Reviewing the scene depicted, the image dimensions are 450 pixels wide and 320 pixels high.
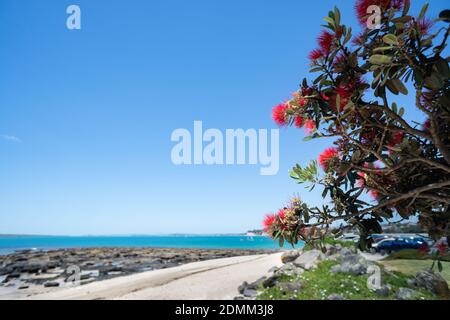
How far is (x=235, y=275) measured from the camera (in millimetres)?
11305

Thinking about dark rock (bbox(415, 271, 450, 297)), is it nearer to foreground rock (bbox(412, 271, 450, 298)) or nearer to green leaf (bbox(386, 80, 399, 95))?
foreground rock (bbox(412, 271, 450, 298))

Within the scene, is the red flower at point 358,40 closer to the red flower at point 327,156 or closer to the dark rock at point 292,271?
the red flower at point 327,156

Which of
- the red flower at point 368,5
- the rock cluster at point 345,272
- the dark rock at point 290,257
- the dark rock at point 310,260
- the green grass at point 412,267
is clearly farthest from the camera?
the dark rock at point 290,257

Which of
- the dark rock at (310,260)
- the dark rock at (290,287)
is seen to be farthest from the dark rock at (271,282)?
the dark rock at (310,260)

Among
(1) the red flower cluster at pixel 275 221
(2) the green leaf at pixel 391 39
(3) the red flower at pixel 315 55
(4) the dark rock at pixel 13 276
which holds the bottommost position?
(4) the dark rock at pixel 13 276

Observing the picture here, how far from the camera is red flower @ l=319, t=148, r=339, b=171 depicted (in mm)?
2219

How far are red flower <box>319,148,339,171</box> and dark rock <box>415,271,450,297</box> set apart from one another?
19.6 feet

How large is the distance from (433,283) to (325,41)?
271 inches

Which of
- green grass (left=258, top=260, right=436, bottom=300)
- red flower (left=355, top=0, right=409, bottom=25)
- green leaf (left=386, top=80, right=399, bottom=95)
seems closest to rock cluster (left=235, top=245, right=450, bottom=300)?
green grass (left=258, top=260, right=436, bottom=300)

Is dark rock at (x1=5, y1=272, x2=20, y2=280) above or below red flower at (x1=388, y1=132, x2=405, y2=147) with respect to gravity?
below

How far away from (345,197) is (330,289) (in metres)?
4.71

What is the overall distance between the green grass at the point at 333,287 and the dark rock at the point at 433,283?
258 mm

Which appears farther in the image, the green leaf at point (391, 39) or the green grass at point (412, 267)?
the green grass at point (412, 267)

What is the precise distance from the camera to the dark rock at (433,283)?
643 cm
